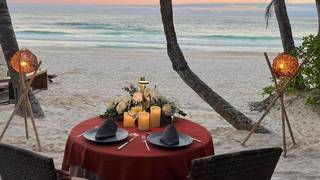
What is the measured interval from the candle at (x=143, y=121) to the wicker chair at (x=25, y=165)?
3.11 feet

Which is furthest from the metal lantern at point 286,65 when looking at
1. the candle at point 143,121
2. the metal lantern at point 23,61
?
the metal lantern at point 23,61

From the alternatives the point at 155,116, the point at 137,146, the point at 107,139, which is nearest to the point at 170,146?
the point at 137,146

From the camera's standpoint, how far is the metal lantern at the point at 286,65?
5.89 m

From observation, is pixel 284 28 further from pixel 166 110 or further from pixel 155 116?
pixel 155 116

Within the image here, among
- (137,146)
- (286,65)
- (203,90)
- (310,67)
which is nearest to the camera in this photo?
(137,146)

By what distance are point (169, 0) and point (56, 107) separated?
→ 3.76m

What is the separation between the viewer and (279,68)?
5965 mm

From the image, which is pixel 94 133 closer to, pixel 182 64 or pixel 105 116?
pixel 105 116

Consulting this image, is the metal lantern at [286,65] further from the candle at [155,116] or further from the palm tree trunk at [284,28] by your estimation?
the palm tree trunk at [284,28]

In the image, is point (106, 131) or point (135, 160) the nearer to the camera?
point (135, 160)

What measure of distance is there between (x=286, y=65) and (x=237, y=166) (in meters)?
3.02

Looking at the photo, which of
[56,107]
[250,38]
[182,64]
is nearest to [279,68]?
[182,64]

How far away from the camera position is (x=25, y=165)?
327 cm

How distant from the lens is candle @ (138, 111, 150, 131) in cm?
415
